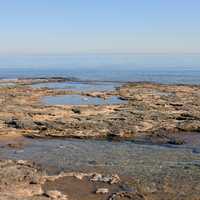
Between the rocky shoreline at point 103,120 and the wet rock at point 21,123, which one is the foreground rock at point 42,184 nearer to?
the rocky shoreline at point 103,120

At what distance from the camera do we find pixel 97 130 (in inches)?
1149

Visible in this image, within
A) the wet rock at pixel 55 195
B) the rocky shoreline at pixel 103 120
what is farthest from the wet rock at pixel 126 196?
the rocky shoreline at pixel 103 120

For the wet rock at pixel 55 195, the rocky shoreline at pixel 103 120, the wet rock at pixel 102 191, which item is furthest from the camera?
the rocky shoreline at pixel 103 120

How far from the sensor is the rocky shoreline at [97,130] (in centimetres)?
1715

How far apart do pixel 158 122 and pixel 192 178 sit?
12.7 metres

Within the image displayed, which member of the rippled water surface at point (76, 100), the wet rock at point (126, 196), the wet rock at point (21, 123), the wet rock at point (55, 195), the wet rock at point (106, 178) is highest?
the rippled water surface at point (76, 100)

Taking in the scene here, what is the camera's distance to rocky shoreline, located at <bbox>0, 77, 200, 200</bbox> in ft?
56.3

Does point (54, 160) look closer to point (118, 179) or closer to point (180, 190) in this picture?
A: point (118, 179)

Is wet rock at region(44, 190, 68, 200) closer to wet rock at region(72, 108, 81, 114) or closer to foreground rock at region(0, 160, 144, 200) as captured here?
foreground rock at region(0, 160, 144, 200)

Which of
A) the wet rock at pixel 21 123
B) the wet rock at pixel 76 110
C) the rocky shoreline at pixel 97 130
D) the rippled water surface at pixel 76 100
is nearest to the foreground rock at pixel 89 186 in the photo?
the rocky shoreline at pixel 97 130

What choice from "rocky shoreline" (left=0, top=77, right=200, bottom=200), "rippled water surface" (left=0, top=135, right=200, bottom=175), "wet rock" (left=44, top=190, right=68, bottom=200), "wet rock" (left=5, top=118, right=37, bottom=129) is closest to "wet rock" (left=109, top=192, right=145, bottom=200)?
"rocky shoreline" (left=0, top=77, right=200, bottom=200)

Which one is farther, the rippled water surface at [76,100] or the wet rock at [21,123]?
the rippled water surface at [76,100]

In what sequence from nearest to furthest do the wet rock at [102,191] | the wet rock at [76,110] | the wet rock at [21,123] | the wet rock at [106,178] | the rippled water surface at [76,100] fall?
1. the wet rock at [102,191]
2. the wet rock at [106,178]
3. the wet rock at [21,123]
4. the wet rock at [76,110]
5. the rippled water surface at [76,100]

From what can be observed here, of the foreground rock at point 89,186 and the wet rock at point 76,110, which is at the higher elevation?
the wet rock at point 76,110
